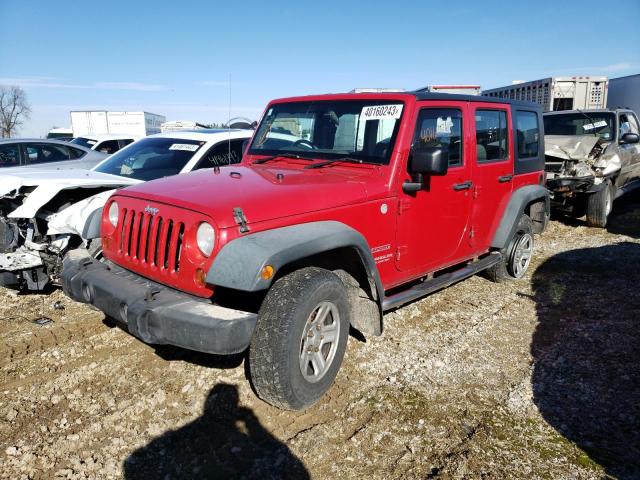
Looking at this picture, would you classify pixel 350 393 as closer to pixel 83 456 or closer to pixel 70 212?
pixel 83 456

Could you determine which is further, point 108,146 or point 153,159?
point 108,146

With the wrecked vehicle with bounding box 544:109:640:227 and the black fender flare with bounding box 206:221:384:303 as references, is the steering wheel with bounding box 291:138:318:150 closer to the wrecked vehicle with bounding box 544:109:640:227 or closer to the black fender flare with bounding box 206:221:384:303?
the black fender flare with bounding box 206:221:384:303

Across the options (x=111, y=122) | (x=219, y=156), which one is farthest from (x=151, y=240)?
(x=111, y=122)

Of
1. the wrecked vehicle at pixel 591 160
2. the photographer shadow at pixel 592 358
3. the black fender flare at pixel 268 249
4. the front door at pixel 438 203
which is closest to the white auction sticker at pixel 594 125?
the wrecked vehicle at pixel 591 160

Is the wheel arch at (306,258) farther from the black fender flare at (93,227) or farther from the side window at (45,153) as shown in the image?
the side window at (45,153)

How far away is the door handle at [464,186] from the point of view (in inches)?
163

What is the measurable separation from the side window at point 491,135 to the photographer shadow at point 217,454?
311cm

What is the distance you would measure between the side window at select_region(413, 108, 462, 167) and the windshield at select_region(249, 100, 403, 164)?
24 centimetres

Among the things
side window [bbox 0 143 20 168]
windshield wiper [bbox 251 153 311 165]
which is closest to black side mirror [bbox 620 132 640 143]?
windshield wiper [bbox 251 153 311 165]

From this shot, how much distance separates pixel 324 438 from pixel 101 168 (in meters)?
4.66

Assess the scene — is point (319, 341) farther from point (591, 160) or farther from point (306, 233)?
point (591, 160)

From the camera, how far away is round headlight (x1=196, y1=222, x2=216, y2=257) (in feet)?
9.08

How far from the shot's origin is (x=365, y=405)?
10.3 ft

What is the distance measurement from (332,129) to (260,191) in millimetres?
1214
